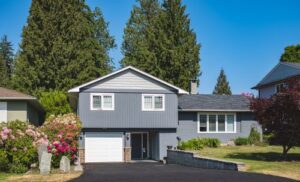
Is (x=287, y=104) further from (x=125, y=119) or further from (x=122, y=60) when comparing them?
(x=122, y=60)

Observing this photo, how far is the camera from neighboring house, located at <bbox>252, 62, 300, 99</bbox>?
4206 cm

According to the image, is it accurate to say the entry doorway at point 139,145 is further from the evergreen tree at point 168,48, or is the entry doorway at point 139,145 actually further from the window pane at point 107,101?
the evergreen tree at point 168,48

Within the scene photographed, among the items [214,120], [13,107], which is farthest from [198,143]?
[13,107]

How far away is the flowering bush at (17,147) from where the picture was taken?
2336 centimetres

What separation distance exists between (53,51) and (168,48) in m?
13.2

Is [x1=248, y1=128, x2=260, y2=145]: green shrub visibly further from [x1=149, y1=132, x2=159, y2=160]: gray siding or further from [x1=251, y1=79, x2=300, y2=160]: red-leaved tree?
[x1=251, y1=79, x2=300, y2=160]: red-leaved tree

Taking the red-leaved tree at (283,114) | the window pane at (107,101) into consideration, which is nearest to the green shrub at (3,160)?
the window pane at (107,101)

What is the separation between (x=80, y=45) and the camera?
5172cm

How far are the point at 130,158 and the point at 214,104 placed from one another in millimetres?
9299

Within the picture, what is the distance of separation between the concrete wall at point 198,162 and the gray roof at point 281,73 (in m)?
13.9

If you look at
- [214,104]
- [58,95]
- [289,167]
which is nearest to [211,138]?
[214,104]

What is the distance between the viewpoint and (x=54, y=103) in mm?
42594

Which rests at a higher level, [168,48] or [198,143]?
[168,48]

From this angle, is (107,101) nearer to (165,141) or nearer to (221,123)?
(165,141)
